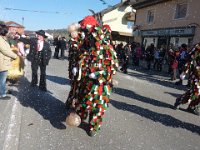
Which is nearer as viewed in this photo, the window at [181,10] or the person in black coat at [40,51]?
the person in black coat at [40,51]

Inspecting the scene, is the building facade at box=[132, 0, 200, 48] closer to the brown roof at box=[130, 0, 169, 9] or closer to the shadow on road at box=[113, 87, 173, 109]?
the brown roof at box=[130, 0, 169, 9]

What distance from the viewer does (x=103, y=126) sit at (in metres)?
5.80

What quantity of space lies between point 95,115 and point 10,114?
1782mm

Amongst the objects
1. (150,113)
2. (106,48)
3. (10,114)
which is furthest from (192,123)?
(10,114)

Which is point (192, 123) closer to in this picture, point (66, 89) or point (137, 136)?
point (137, 136)

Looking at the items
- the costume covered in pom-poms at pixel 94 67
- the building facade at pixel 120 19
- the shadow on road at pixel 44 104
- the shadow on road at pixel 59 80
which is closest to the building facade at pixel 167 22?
the shadow on road at pixel 59 80

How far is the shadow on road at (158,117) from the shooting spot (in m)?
6.42

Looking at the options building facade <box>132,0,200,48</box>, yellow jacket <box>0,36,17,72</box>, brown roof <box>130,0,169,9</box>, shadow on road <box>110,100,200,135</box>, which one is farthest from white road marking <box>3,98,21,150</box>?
brown roof <box>130,0,169,9</box>

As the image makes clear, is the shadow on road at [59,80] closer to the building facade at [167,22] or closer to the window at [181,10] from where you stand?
the building facade at [167,22]

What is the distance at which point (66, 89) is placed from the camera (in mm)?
9312

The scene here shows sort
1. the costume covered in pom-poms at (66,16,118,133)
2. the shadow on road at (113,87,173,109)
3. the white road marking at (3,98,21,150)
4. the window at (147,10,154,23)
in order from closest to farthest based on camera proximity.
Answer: the white road marking at (3,98,21,150) < the costume covered in pom-poms at (66,16,118,133) < the shadow on road at (113,87,173,109) < the window at (147,10,154,23)

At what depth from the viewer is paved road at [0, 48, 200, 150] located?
4766 millimetres

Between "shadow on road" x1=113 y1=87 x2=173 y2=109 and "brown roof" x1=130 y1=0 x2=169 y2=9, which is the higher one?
"brown roof" x1=130 y1=0 x2=169 y2=9

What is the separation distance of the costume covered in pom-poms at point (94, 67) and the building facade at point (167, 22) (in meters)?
14.1
